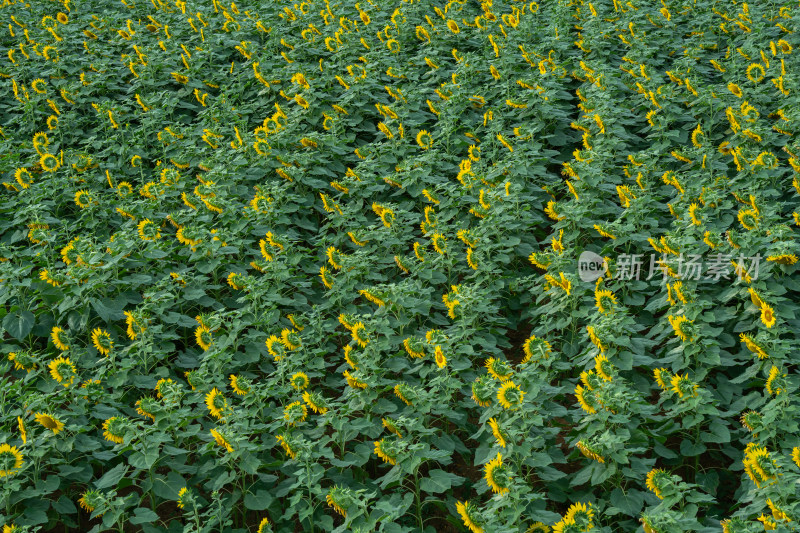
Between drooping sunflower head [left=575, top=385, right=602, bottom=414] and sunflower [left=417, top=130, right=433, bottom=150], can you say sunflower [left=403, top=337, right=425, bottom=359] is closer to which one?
drooping sunflower head [left=575, top=385, right=602, bottom=414]

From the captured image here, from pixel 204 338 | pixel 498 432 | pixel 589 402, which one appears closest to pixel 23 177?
pixel 204 338

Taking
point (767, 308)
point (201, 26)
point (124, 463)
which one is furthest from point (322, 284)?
point (201, 26)

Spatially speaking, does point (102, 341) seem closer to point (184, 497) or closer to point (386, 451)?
point (184, 497)

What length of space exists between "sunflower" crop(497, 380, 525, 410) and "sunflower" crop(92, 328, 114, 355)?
Result: 7.38 feet

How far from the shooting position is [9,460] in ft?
12.0

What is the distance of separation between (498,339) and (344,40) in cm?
427

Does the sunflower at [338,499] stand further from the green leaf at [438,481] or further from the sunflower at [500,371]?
the sunflower at [500,371]

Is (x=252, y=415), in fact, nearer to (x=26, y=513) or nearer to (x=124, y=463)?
(x=124, y=463)

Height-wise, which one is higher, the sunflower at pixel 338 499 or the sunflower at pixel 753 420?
the sunflower at pixel 338 499

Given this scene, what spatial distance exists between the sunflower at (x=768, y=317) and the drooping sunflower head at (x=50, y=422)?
3566 mm

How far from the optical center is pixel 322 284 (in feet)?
18.1

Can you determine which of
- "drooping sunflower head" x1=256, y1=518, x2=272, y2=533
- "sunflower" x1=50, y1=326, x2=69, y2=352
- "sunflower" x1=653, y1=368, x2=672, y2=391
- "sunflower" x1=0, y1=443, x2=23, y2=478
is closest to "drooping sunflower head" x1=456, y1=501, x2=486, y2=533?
"drooping sunflower head" x1=256, y1=518, x2=272, y2=533

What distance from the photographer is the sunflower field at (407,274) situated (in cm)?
380

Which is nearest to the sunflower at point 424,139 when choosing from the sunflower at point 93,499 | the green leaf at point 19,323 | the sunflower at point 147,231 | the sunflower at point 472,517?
the sunflower at point 147,231
